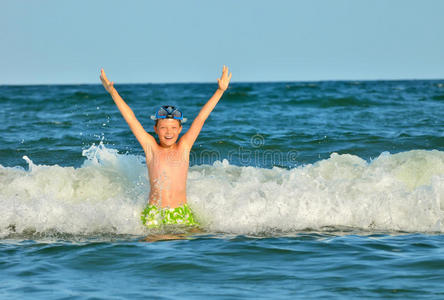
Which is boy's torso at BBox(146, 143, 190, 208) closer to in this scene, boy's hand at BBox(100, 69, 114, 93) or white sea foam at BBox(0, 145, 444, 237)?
white sea foam at BBox(0, 145, 444, 237)

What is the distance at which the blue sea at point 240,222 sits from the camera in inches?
181

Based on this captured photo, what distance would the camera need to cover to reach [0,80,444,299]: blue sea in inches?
181

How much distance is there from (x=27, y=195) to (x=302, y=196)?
385 cm

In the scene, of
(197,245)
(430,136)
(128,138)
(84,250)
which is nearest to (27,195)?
(84,250)

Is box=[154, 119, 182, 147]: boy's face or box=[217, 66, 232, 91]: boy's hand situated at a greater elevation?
box=[217, 66, 232, 91]: boy's hand

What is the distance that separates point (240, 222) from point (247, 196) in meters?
0.69

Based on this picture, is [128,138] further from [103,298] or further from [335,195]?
[103,298]

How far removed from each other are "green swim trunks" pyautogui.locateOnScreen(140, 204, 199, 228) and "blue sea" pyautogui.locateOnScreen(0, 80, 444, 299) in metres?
0.13

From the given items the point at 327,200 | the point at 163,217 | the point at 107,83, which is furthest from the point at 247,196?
the point at 107,83

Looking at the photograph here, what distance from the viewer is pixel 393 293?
14.2 feet

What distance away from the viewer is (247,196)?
7.38 m

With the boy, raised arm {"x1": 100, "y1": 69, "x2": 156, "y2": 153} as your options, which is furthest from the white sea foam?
raised arm {"x1": 100, "y1": 69, "x2": 156, "y2": 153}

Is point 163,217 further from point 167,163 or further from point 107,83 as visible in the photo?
point 107,83

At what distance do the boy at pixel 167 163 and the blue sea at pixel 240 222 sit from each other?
10.9 inches
